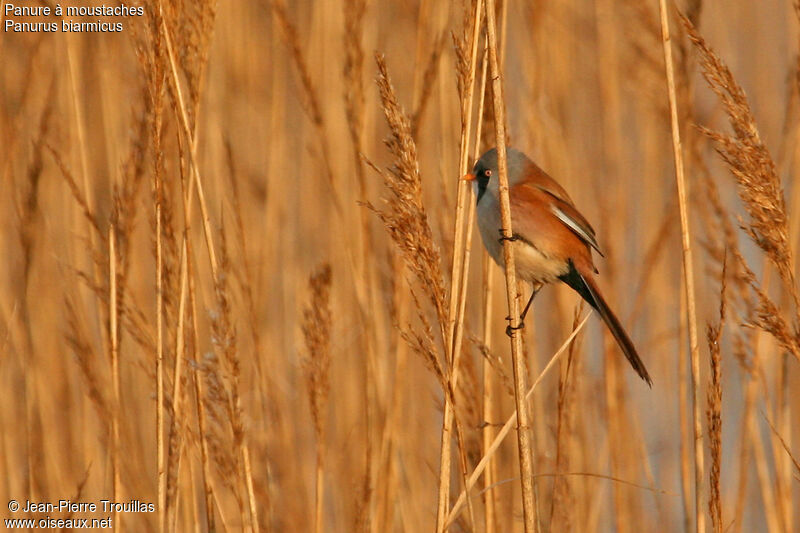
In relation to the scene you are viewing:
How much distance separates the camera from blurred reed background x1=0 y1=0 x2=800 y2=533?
181 cm

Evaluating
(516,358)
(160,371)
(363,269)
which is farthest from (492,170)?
(160,371)

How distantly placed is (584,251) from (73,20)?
4.76 feet

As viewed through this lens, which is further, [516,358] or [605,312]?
[605,312]

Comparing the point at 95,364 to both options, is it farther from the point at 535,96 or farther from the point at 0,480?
the point at 535,96

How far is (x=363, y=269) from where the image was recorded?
2.42 m

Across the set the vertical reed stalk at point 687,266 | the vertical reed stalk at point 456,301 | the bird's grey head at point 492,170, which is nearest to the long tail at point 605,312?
the vertical reed stalk at point 687,266

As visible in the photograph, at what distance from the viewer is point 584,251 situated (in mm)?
2416

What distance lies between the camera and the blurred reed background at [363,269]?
1810mm

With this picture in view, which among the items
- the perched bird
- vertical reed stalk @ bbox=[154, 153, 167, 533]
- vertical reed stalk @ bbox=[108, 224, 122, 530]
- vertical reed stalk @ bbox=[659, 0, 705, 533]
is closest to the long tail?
the perched bird

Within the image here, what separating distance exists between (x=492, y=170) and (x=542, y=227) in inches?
7.6

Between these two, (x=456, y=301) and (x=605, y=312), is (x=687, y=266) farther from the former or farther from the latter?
(x=605, y=312)

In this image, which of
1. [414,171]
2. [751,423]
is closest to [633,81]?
[751,423]

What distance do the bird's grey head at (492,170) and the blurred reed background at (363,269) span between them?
0.12m

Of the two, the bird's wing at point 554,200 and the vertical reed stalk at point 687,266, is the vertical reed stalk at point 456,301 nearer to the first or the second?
the vertical reed stalk at point 687,266
